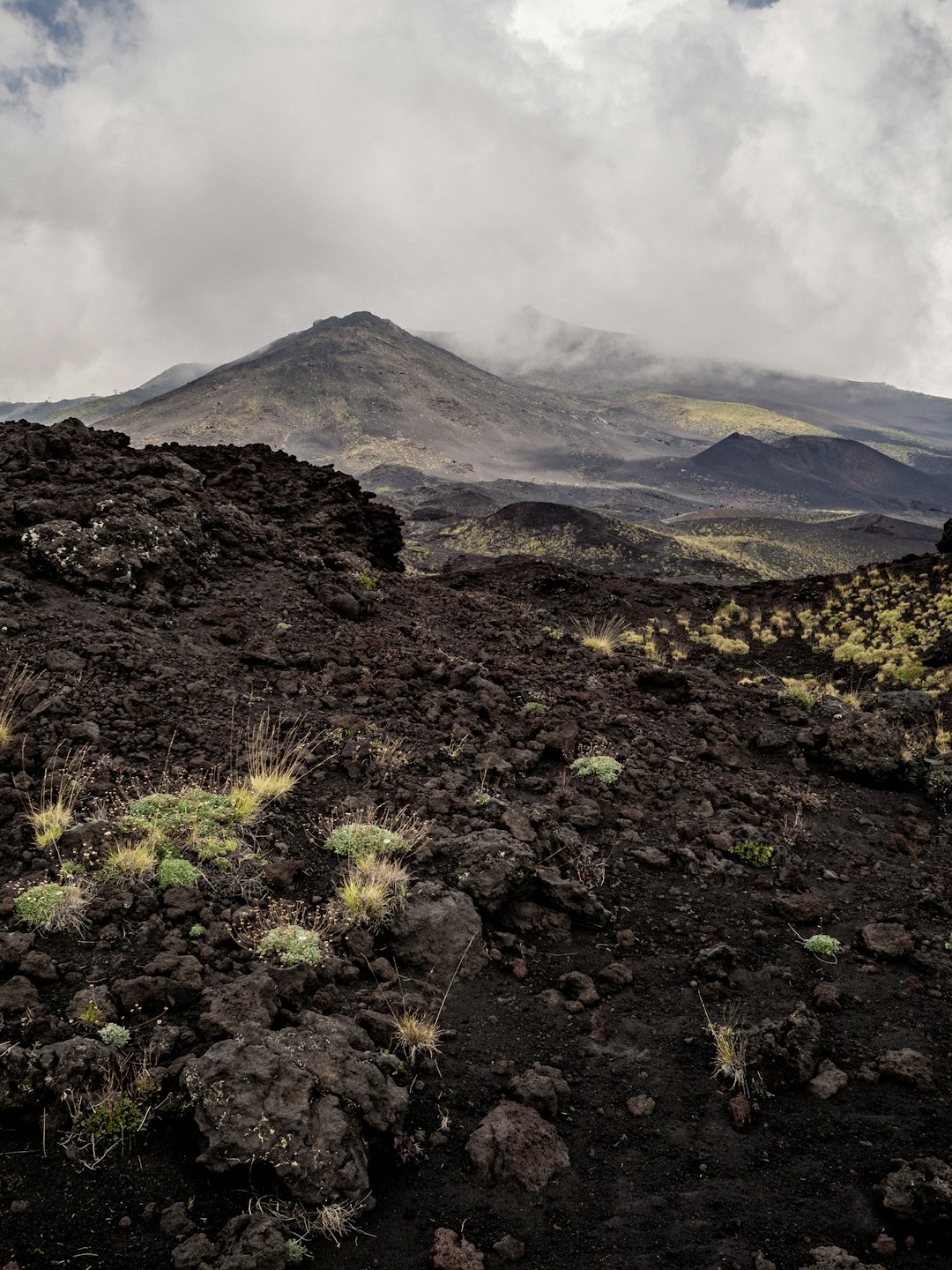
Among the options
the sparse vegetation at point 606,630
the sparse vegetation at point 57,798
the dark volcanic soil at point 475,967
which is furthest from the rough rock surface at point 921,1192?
the sparse vegetation at point 606,630

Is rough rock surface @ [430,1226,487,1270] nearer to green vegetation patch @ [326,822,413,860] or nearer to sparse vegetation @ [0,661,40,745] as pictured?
green vegetation patch @ [326,822,413,860]

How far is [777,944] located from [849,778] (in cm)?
345

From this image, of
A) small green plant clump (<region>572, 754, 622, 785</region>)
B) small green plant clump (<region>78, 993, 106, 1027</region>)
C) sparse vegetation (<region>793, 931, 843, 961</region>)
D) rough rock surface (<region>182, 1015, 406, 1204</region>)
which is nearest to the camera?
rough rock surface (<region>182, 1015, 406, 1204</region>)

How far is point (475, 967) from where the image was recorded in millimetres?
4465

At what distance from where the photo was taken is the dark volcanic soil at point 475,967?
115 inches

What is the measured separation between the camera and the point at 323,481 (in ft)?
50.1

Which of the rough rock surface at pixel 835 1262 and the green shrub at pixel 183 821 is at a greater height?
the green shrub at pixel 183 821

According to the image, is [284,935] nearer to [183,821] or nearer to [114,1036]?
[114,1036]

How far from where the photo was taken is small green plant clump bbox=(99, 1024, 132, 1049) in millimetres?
3275

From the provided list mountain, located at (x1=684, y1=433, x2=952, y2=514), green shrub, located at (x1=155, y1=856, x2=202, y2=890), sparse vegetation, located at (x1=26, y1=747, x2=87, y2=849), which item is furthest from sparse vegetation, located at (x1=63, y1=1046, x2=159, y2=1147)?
mountain, located at (x1=684, y1=433, x2=952, y2=514)

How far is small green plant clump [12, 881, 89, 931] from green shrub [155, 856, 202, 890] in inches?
16.2

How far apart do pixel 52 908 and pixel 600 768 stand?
4683mm

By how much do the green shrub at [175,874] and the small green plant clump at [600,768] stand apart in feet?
12.4

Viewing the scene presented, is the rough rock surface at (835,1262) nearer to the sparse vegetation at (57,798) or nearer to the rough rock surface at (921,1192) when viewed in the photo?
the rough rock surface at (921,1192)
